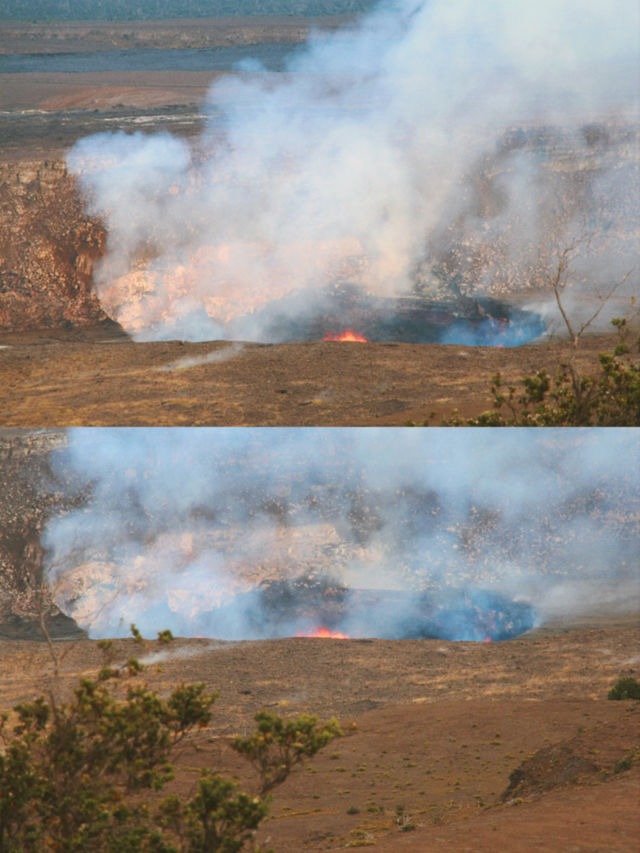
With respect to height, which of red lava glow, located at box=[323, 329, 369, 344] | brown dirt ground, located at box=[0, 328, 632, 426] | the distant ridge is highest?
the distant ridge

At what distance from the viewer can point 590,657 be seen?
17.4 meters

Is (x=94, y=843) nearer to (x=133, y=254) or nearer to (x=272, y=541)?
(x=272, y=541)

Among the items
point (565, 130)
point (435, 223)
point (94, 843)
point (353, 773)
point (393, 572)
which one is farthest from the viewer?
point (565, 130)

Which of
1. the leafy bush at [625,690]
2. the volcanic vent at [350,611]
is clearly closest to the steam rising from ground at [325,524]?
the volcanic vent at [350,611]

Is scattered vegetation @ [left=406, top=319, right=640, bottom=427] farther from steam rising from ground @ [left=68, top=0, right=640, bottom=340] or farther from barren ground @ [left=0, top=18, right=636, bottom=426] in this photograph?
steam rising from ground @ [left=68, top=0, right=640, bottom=340]

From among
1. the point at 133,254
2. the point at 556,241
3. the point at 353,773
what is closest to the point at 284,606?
the point at 353,773

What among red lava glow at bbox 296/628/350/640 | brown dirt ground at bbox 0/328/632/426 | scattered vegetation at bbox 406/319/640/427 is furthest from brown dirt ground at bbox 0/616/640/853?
scattered vegetation at bbox 406/319/640/427

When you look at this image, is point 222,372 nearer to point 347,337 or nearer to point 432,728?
point 347,337

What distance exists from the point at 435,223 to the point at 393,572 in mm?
6922

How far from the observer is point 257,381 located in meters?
13.5

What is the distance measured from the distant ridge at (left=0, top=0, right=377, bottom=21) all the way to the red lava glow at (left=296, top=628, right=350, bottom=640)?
1255 cm

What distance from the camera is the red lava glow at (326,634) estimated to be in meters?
16.4

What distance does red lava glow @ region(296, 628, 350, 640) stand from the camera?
1639 cm

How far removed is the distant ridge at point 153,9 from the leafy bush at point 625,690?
14.4 meters
